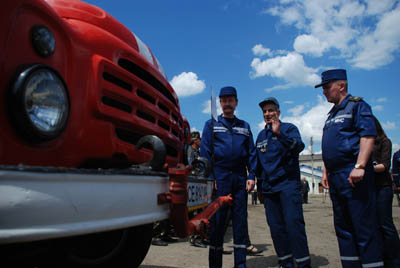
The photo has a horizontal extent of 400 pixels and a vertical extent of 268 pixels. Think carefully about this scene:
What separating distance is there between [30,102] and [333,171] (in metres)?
2.61

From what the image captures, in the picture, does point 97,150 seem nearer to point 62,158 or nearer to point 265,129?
point 62,158

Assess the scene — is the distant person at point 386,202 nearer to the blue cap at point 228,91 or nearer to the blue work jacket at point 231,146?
the blue work jacket at point 231,146

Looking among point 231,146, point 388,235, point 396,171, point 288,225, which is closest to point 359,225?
point 288,225

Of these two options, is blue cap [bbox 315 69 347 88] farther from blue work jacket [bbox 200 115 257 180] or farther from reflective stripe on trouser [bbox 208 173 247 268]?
reflective stripe on trouser [bbox 208 173 247 268]

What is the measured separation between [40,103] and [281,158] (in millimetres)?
2819

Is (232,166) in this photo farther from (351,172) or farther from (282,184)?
(351,172)

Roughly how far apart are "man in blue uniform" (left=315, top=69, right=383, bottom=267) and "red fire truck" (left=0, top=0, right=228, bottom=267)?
4.53 feet

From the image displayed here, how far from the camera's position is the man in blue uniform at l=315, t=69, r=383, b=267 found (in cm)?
273

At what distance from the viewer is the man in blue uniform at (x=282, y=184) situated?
3348mm

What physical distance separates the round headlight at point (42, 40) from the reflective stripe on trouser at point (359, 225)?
2.56m

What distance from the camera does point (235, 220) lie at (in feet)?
11.7

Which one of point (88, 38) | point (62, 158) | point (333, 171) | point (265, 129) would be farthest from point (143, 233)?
point (265, 129)

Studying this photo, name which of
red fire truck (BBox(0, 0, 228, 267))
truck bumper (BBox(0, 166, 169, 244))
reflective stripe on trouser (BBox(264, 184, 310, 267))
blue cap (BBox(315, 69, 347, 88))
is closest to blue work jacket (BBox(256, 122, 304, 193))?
reflective stripe on trouser (BBox(264, 184, 310, 267))

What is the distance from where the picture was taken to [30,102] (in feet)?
4.35
